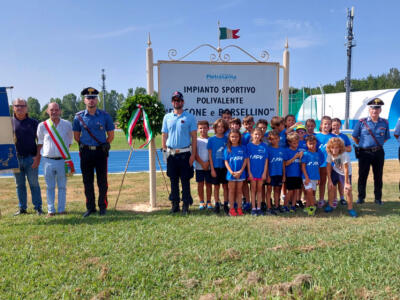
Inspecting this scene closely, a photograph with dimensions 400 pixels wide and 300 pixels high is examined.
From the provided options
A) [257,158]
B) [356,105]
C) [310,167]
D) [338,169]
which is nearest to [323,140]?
[338,169]

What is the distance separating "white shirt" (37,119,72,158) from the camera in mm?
5422

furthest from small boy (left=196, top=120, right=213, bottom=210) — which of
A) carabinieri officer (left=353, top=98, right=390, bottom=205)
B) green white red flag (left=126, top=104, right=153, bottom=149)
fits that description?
carabinieri officer (left=353, top=98, right=390, bottom=205)

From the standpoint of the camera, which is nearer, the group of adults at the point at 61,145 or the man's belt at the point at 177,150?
the group of adults at the point at 61,145

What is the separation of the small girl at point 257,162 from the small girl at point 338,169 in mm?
1223

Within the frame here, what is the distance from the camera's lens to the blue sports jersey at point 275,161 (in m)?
5.61

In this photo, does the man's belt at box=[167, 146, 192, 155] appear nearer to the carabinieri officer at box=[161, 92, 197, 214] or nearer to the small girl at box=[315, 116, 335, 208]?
the carabinieri officer at box=[161, 92, 197, 214]

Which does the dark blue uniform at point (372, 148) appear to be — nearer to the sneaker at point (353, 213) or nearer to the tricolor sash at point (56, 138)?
the sneaker at point (353, 213)

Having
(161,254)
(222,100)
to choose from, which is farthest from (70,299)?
(222,100)

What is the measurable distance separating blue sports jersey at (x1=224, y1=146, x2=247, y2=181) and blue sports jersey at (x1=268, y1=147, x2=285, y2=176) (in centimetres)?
52

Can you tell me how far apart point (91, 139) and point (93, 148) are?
15cm

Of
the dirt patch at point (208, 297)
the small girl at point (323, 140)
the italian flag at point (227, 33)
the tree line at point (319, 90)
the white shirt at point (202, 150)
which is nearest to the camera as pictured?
the dirt patch at point (208, 297)

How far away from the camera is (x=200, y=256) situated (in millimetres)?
3617

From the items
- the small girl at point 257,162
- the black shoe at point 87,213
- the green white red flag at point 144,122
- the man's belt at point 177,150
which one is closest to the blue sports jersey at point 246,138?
the small girl at point 257,162

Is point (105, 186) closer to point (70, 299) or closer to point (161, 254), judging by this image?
point (161, 254)
